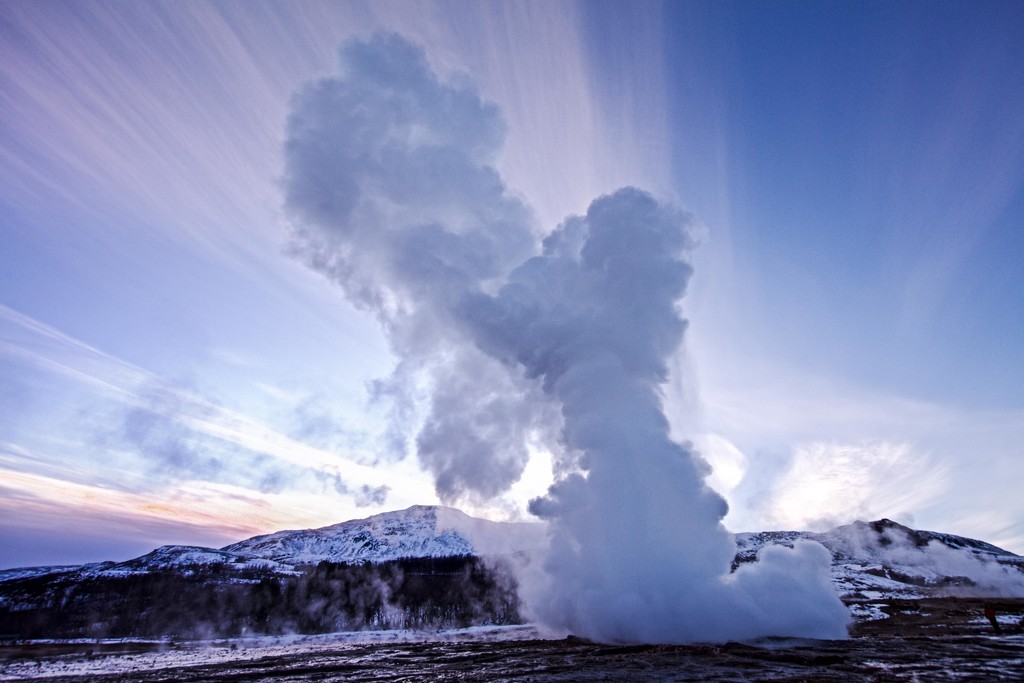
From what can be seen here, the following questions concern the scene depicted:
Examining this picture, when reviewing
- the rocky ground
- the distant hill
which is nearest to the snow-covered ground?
the rocky ground

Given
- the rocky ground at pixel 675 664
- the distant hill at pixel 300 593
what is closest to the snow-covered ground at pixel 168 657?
the rocky ground at pixel 675 664

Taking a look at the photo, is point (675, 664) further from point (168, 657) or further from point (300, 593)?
point (300, 593)

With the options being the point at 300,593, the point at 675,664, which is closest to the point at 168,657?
the point at 675,664

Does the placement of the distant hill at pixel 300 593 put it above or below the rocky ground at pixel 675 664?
above

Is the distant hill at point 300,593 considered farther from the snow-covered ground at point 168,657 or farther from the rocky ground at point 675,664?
the rocky ground at point 675,664

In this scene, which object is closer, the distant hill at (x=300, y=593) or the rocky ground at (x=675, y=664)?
the rocky ground at (x=675, y=664)

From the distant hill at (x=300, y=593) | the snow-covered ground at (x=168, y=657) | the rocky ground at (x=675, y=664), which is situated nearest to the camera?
Answer: the rocky ground at (x=675, y=664)

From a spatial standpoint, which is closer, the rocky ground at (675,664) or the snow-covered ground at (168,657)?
the rocky ground at (675,664)

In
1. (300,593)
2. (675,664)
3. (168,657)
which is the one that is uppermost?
(300,593)

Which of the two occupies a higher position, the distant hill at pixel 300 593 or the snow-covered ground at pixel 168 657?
the distant hill at pixel 300 593

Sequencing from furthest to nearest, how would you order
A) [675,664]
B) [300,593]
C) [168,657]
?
[300,593]
[168,657]
[675,664]

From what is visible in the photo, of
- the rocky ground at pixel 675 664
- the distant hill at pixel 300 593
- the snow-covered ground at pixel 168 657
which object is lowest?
the snow-covered ground at pixel 168 657

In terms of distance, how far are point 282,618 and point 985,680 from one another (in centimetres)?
14067

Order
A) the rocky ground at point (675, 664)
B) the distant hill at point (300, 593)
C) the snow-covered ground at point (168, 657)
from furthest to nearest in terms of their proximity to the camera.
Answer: the distant hill at point (300, 593) < the snow-covered ground at point (168, 657) < the rocky ground at point (675, 664)
